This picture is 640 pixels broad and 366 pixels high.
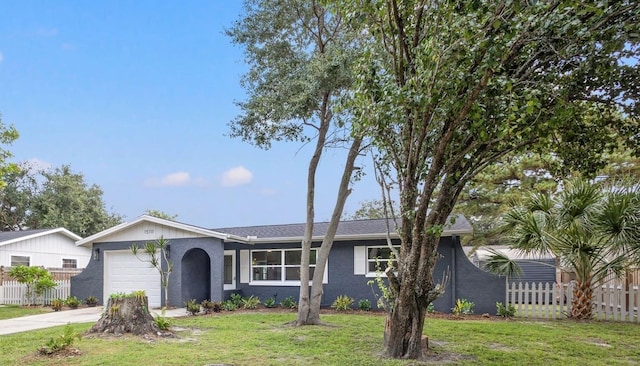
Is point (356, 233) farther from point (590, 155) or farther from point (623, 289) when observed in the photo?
point (590, 155)

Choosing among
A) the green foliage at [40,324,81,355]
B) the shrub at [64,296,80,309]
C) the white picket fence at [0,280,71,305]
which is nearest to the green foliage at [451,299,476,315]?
the green foliage at [40,324,81,355]

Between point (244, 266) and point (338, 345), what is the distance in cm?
878

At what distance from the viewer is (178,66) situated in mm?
19094

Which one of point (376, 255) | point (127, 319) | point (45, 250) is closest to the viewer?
point (127, 319)

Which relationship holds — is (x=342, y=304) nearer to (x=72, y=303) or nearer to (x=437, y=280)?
(x=437, y=280)

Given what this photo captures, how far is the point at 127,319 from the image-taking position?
8672 millimetres

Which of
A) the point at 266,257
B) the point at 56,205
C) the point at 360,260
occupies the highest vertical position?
the point at 56,205

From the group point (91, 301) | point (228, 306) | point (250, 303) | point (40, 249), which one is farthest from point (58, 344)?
point (40, 249)

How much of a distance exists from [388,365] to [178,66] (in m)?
16.5

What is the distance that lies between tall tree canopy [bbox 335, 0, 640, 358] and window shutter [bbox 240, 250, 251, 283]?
9854 millimetres

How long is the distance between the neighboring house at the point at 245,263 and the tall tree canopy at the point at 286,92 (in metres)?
3.53

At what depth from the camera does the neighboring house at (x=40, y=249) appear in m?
19.9

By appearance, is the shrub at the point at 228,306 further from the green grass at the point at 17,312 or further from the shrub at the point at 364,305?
the green grass at the point at 17,312

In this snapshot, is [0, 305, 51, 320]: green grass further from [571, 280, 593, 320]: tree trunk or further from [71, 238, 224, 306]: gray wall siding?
[571, 280, 593, 320]: tree trunk
